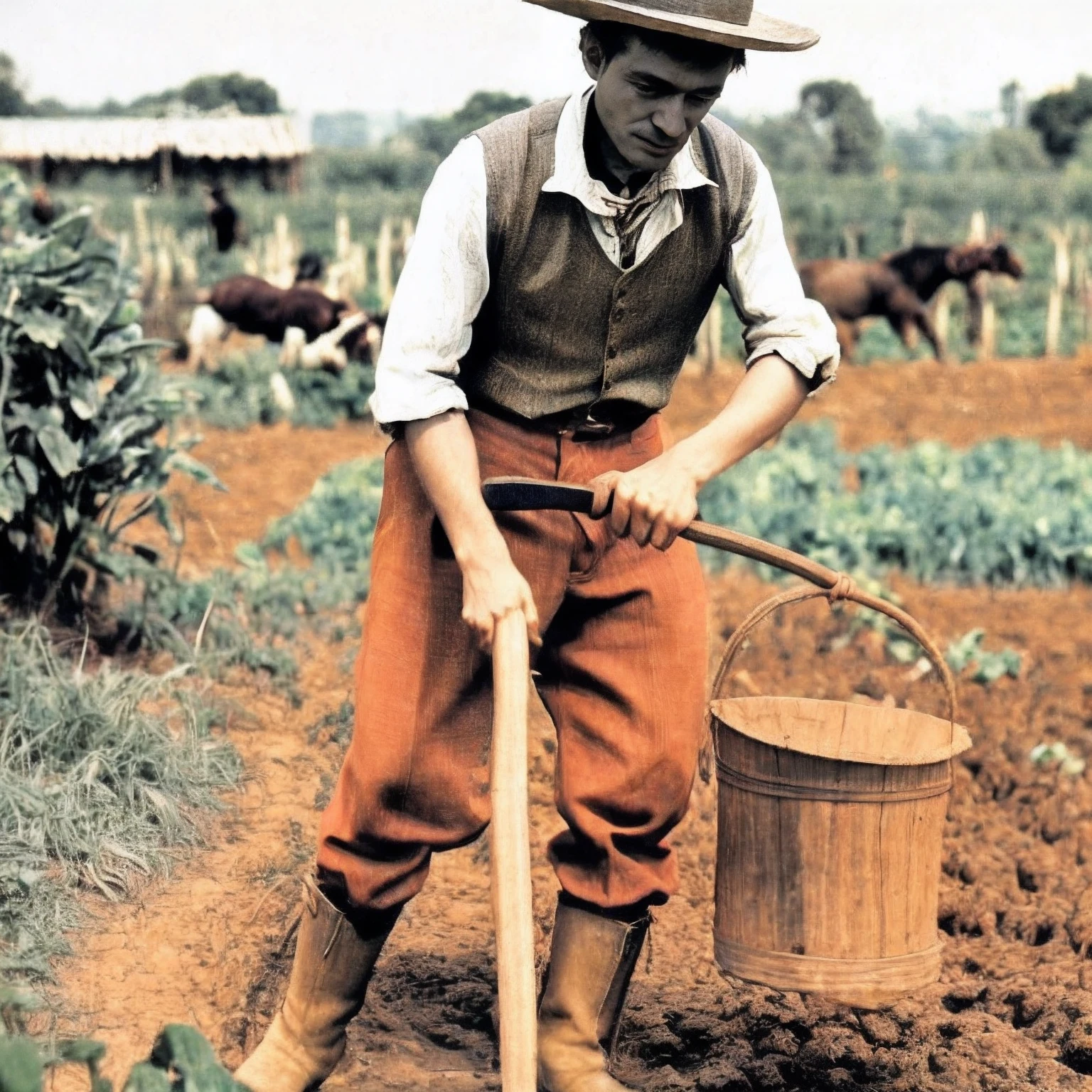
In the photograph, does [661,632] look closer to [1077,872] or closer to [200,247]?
[1077,872]

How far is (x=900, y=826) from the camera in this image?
284 centimetres

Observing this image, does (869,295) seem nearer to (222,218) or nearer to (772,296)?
(222,218)

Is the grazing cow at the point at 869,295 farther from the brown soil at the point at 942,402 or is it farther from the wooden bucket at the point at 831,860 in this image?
the wooden bucket at the point at 831,860

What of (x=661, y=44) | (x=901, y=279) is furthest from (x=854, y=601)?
(x=901, y=279)

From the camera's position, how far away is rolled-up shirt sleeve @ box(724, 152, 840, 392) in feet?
8.95

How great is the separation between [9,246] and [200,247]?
1866 centimetres

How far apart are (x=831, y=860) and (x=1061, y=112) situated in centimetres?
5756

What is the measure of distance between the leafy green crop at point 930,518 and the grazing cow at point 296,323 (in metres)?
4.46

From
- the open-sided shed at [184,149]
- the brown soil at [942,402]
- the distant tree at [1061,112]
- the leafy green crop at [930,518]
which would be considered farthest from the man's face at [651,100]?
the distant tree at [1061,112]

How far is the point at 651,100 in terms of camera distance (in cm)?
249

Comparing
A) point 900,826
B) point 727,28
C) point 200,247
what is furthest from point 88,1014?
point 200,247

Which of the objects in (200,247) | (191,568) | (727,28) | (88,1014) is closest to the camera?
(727,28)

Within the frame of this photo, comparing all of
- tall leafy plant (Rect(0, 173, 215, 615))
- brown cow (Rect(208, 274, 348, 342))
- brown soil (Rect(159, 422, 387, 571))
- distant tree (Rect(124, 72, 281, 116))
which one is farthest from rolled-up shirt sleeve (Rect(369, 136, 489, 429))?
distant tree (Rect(124, 72, 281, 116))

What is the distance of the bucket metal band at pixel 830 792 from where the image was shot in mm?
2801
